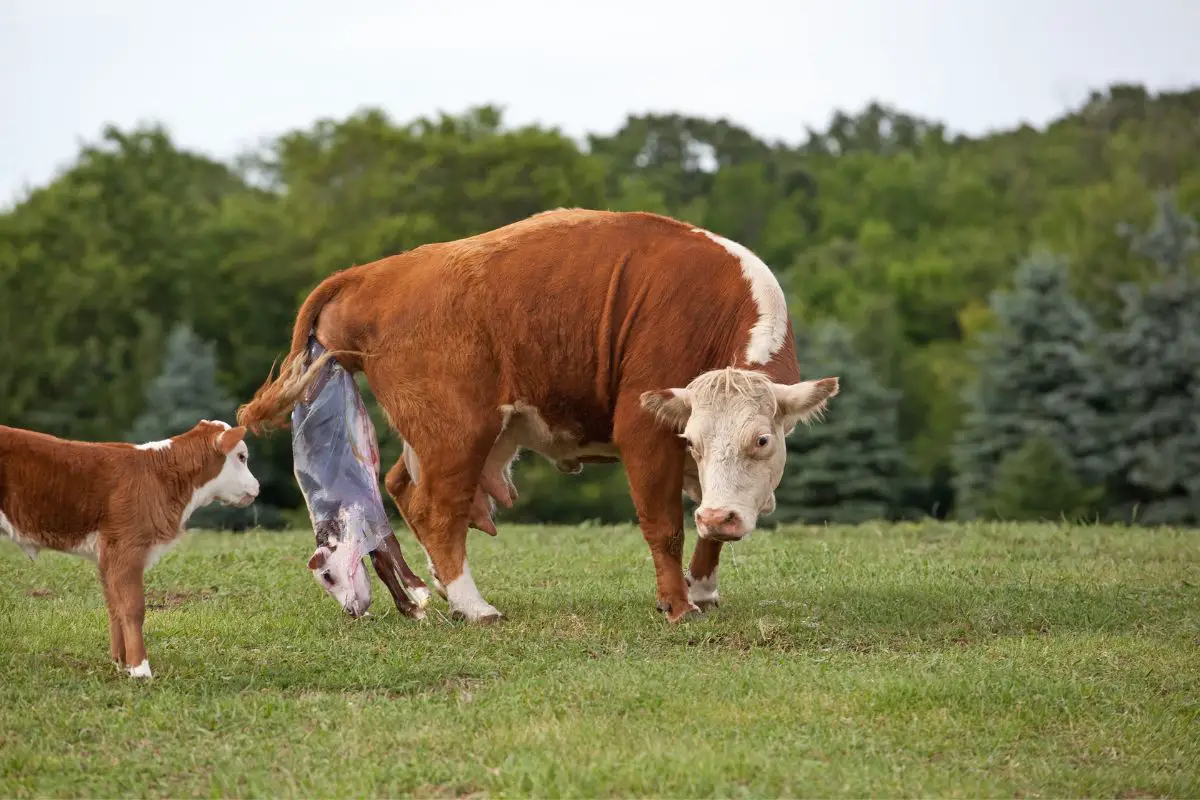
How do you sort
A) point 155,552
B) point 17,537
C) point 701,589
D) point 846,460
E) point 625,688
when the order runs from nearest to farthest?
point 625,688, point 17,537, point 155,552, point 701,589, point 846,460

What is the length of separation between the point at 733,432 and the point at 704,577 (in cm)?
130

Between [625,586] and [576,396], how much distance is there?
1750 millimetres

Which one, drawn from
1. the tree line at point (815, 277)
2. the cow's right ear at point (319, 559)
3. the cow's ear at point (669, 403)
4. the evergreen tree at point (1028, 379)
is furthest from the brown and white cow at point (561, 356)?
the evergreen tree at point (1028, 379)

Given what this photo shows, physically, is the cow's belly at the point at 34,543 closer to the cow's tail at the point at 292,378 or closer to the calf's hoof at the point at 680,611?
the cow's tail at the point at 292,378

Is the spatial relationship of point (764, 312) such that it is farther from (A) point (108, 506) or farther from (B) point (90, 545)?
(B) point (90, 545)

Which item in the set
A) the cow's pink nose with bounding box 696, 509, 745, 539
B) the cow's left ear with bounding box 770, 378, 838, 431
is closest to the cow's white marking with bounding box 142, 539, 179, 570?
the cow's pink nose with bounding box 696, 509, 745, 539

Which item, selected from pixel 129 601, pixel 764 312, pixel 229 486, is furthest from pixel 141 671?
pixel 764 312

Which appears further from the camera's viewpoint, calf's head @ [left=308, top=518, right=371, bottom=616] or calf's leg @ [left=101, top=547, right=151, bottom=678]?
calf's head @ [left=308, top=518, right=371, bottom=616]

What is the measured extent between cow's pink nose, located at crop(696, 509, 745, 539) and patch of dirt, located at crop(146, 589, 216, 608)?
361 centimetres

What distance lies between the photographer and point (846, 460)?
139 ft

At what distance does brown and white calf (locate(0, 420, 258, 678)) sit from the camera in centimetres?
761

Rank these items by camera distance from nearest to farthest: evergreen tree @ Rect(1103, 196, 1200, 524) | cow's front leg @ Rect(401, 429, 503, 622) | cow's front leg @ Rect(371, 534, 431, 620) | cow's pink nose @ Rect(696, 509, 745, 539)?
cow's pink nose @ Rect(696, 509, 745, 539)
cow's front leg @ Rect(401, 429, 503, 622)
cow's front leg @ Rect(371, 534, 431, 620)
evergreen tree @ Rect(1103, 196, 1200, 524)

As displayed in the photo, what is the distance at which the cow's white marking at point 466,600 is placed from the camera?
366 inches

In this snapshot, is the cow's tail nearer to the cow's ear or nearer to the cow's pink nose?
the cow's ear
